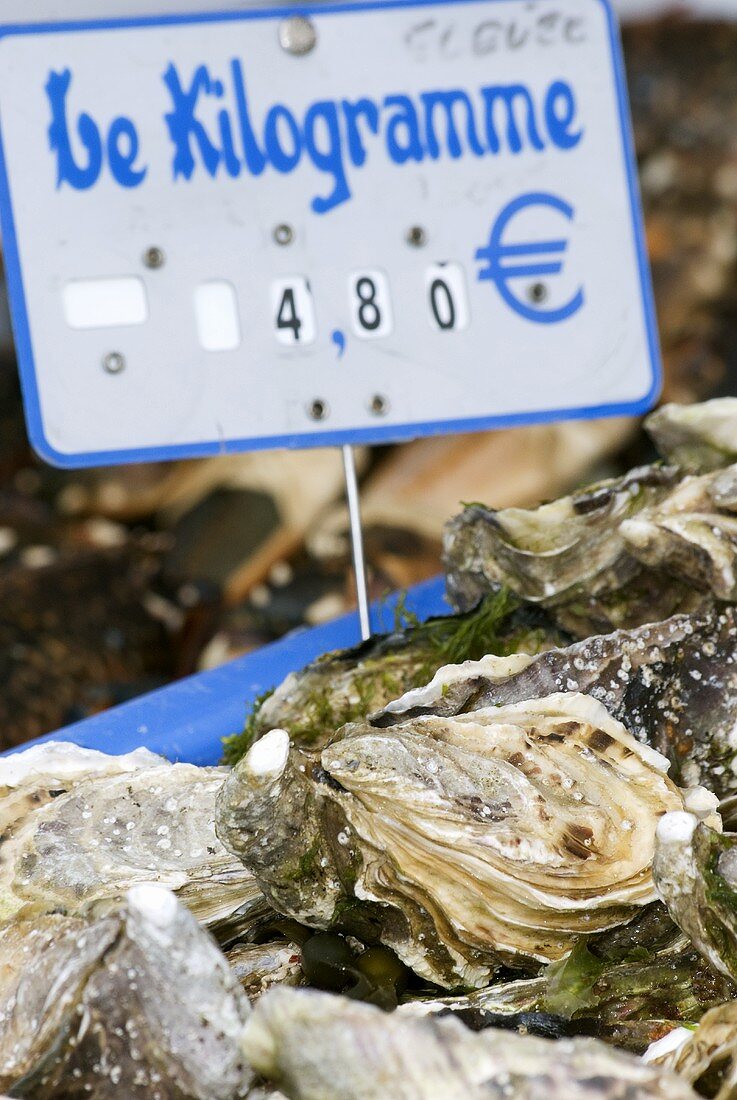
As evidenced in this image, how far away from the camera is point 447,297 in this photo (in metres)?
1.33

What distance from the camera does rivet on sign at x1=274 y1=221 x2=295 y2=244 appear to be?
1.30 metres

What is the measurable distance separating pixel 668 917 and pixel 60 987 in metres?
0.38

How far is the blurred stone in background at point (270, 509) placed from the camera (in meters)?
2.05

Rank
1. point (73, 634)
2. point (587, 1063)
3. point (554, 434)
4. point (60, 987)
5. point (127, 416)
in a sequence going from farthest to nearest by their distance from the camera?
point (554, 434)
point (73, 634)
point (127, 416)
point (60, 987)
point (587, 1063)

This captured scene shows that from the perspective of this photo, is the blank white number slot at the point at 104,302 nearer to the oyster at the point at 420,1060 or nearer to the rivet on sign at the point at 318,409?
the rivet on sign at the point at 318,409

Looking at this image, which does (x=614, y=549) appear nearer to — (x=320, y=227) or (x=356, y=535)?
(x=356, y=535)

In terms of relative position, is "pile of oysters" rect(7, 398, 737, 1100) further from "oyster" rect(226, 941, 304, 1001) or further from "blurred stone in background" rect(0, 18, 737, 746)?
"blurred stone in background" rect(0, 18, 737, 746)

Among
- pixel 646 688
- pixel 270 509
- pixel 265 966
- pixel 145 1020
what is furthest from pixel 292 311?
pixel 270 509

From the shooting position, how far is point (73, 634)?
6.70 feet

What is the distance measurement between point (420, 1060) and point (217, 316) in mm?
899

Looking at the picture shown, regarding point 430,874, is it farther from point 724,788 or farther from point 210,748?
point 210,748

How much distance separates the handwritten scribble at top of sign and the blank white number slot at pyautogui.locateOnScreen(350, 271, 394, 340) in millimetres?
87

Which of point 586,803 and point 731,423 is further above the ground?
point 731,423

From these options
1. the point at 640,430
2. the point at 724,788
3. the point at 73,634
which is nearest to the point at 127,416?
the point at 724,788
